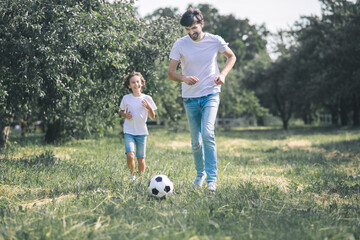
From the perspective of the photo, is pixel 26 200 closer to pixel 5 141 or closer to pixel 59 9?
pixel 59 9

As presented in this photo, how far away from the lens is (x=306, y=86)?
2777 cm

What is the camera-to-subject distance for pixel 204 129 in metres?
4.98

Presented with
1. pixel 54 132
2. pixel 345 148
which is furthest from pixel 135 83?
pixel 345 148

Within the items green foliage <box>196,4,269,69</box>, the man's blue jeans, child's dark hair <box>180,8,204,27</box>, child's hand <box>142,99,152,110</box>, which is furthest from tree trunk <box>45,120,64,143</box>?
green foliage <box>196,4,269,69</box>

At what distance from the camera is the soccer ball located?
423 centimetres

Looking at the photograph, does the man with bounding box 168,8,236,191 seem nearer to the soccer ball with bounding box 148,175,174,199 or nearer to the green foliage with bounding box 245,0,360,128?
the soccer ball with bounding box 148,175,174,199

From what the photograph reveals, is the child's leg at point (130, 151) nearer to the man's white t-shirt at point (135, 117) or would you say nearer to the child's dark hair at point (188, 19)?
the man's white t-shirt at point (135, 117)

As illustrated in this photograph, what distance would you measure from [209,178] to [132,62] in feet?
12.6

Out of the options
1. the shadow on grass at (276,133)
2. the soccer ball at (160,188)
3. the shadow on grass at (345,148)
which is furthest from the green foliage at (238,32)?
the soccer ball at (160,188)

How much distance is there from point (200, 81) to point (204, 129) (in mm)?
729

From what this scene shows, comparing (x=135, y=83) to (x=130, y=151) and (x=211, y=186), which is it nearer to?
(x=130, y=151)

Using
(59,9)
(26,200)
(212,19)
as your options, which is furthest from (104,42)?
(212,19)

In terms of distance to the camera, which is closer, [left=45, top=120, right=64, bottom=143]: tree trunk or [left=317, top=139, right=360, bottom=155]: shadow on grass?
[left=317, top=139, right=360, bottom=155]: shadow on grass

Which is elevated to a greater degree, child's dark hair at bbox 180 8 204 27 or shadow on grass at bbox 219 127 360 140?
child's dark hair at bbox 180 8 204 27
